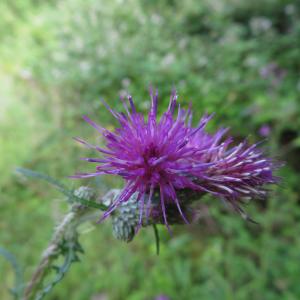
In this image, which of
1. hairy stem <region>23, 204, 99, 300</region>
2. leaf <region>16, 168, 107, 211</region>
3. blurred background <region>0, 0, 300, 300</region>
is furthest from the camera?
blurred background <region>0, 0, 300, 300</region>

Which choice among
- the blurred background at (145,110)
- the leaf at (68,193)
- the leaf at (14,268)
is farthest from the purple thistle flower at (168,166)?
the leaf at (14,268)

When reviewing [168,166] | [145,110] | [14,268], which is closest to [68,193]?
[168,166]

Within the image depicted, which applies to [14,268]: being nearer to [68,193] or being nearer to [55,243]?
[55,243]

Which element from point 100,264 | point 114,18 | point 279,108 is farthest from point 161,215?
point 114,18

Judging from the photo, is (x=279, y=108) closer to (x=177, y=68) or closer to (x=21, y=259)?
(x=177, y=68)

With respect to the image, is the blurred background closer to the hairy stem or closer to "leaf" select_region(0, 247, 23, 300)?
the hairy stem

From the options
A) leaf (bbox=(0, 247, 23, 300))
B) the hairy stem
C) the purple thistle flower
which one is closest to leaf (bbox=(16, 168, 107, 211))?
the purple thistle flower

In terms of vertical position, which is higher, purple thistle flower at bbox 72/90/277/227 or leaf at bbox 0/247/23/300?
purple thistle flower at bbox 72/90/277/227
